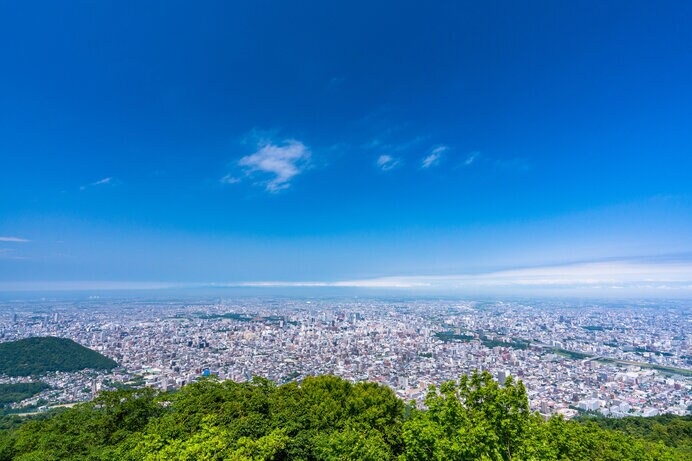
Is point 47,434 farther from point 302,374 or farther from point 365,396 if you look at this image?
point 302,374

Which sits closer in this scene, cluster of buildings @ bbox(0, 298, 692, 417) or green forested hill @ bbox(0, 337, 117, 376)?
cluster of buildings @ bbox(0, 298, 692, 417)

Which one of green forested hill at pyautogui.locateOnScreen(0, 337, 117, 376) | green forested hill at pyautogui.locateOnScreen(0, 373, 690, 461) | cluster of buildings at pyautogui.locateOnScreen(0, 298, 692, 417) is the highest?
green forested hill at pyautogui.locateOnScreen(0, 373, 690, 461)

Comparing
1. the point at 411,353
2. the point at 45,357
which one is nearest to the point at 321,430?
the point at 411,353

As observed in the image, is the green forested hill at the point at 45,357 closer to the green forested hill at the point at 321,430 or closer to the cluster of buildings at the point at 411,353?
the cluster of buildings at the point at 411,353

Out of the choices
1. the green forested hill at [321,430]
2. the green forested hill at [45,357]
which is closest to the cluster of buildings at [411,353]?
the green forested hill at [45,357]

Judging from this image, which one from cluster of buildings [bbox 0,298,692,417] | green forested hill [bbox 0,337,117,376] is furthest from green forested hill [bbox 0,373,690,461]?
green forested hill [bbox 0,337,117,376]

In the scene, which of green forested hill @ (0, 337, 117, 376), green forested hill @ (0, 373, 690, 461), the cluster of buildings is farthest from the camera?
green forested hill @ (0, 337, 117, 376)

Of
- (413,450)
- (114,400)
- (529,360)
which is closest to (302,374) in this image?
(114,400)

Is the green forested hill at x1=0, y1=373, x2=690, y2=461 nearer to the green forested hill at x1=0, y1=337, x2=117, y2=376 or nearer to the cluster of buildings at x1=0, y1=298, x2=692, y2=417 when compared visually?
the cluster of buildings at x1=0, y1=298, x2=692, y2=417
